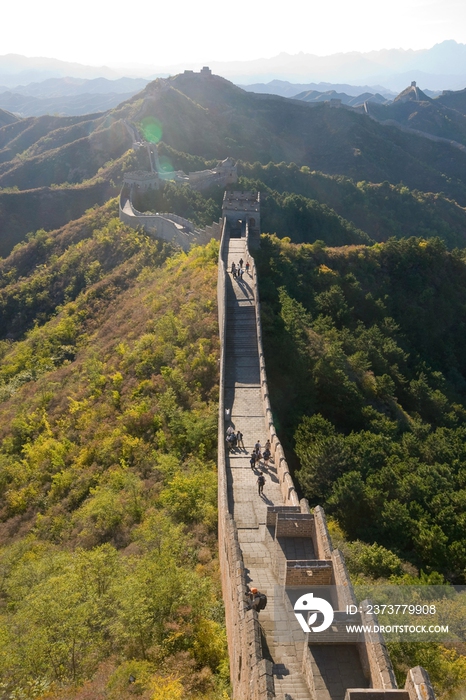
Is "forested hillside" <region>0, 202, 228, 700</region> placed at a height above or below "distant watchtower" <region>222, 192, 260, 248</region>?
below

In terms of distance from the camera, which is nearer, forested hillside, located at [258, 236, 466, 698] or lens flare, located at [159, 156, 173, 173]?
forested hillside, located at [258, 236, 466, 698]

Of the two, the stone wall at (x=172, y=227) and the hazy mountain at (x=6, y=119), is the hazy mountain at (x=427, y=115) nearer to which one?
the stone wall at (x=172, y=227)

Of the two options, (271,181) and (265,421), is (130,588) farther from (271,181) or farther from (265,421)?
(271,181)

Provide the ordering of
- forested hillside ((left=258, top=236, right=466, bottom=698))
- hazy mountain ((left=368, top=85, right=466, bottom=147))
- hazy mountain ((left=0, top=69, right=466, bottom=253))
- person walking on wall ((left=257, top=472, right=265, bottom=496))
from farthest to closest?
1. hazy mountain ((left=368, top=85, right=466, bottom=147))
2. hazy mountain ((left=0, top=69, right=466, bottom=253))
3. forested hillside ((left=258, top=236, right=466, bottom=698))
4. person walking on wall ((left=257, top=472, right=265, bottom=496))

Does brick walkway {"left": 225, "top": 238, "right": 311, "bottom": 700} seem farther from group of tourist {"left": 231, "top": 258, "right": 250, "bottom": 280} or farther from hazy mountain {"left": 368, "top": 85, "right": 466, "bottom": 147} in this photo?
hazy mountain {"left": 368, "top": 85, "right": 466, "bottom": 147}

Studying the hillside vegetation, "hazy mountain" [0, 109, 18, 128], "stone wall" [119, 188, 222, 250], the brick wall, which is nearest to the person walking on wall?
the hillside vegetation

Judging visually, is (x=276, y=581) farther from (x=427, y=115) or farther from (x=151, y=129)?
(x=427, y=115)
